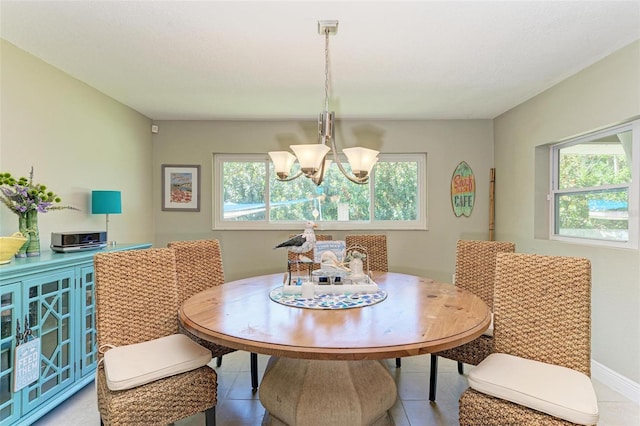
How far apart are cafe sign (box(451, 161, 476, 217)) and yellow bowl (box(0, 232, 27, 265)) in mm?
3973

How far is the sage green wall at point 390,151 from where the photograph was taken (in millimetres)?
3973

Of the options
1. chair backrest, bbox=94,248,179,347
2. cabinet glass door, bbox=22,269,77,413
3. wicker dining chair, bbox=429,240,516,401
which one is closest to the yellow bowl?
cabinet glass door, bbox=22,269,77,413

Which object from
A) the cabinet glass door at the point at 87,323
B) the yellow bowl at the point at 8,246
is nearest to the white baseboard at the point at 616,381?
the cabinet glass door at the point at 87,323

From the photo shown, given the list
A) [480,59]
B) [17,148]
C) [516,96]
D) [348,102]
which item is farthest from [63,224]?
[516,96]

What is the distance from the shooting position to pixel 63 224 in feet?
8.76

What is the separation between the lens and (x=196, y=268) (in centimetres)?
233

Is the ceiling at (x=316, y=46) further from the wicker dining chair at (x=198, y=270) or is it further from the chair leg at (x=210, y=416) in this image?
the chair leg at (x=210, y=416)

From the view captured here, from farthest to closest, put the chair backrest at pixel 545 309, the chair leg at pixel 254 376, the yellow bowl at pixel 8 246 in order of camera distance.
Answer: the chair leg at pixel 254 376 < the yellow bowl at pixel 8 246 < the chair backrest at pixel 545 309

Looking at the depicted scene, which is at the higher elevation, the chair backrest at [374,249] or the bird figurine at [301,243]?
the bird figurine at [301,243]

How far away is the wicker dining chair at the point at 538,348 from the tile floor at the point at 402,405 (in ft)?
2.28

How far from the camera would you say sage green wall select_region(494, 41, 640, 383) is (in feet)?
7.32

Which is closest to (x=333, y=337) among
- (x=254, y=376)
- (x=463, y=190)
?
(x=254, y=376)

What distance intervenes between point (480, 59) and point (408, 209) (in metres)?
2.02

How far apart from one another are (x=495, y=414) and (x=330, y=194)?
9.78 feet
